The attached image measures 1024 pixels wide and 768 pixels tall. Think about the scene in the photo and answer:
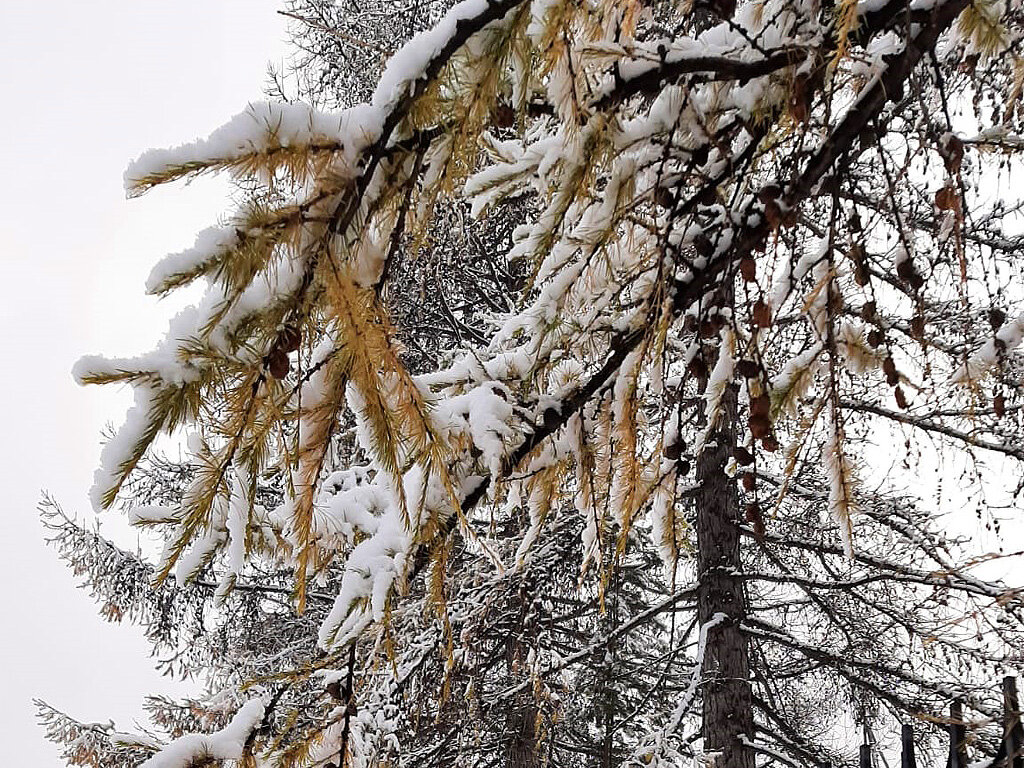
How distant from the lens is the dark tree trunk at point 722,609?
16.4ft

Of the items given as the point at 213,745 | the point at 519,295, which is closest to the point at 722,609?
the point at 519,295

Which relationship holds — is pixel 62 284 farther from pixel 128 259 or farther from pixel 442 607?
pixel 442 607

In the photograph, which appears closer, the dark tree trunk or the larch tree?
the larch tree

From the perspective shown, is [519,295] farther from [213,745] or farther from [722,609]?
[722,609]

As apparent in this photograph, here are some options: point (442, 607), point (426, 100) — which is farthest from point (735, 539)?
point (426, 100)

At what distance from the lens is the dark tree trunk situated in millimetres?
5008

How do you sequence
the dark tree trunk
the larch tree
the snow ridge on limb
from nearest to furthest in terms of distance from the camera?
the larch tree, the snow ridge on limb, the dark tree trunk

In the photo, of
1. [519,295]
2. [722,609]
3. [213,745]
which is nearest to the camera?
[213,745]

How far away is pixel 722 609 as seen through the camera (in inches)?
212

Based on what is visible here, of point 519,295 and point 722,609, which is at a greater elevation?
point 722,609

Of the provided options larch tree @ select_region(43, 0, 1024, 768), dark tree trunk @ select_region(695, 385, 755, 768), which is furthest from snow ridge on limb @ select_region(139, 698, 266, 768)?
dark tree trunk @ select_region(695, 385, 755, 768)

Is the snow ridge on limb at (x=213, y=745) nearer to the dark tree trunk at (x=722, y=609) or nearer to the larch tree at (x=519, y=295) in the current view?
the larch tree at (x=519, y=295)

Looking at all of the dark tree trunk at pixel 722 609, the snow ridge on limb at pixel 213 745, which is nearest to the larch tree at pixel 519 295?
the snow ridge on limb at pixel 213 745

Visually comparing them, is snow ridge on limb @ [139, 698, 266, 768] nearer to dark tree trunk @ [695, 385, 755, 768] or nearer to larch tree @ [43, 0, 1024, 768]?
larch tree @ [43, 0, 1024, 768]
